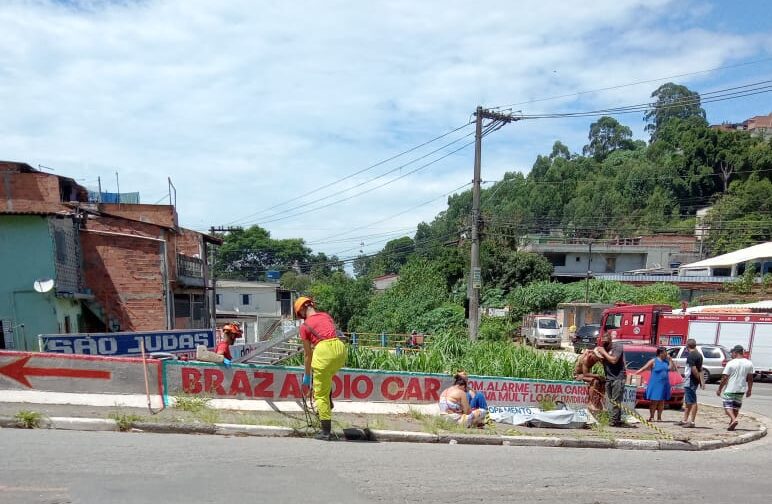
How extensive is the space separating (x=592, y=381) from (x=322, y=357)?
6824 mm

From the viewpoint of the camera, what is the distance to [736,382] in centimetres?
1204

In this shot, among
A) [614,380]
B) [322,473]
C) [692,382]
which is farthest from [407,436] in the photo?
Result: [692,382]

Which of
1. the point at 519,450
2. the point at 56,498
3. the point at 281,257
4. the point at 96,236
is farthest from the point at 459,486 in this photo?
the point at 281,257

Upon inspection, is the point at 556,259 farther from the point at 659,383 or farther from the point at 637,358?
the point at 659,383

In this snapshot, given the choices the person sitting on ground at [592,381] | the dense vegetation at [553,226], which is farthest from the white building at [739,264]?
the person sitting on ground at [592,381]

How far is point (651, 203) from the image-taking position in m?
81.0

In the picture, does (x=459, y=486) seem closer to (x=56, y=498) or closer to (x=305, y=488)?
(x=305, y=488)

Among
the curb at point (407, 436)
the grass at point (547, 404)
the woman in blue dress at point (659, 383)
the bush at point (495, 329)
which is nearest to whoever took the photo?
the curb at point (407, 436)

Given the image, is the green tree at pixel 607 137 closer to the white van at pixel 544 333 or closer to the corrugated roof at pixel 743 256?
the corrugated roof at pixel 743 256

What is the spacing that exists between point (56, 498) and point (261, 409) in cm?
438

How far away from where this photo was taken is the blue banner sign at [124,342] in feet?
40.7

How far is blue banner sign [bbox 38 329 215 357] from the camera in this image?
12.4 meters

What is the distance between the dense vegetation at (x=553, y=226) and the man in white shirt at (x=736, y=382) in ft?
23.5

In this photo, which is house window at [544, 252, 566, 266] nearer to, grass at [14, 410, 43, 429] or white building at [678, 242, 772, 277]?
white building at [678, 242, 772, 277]
